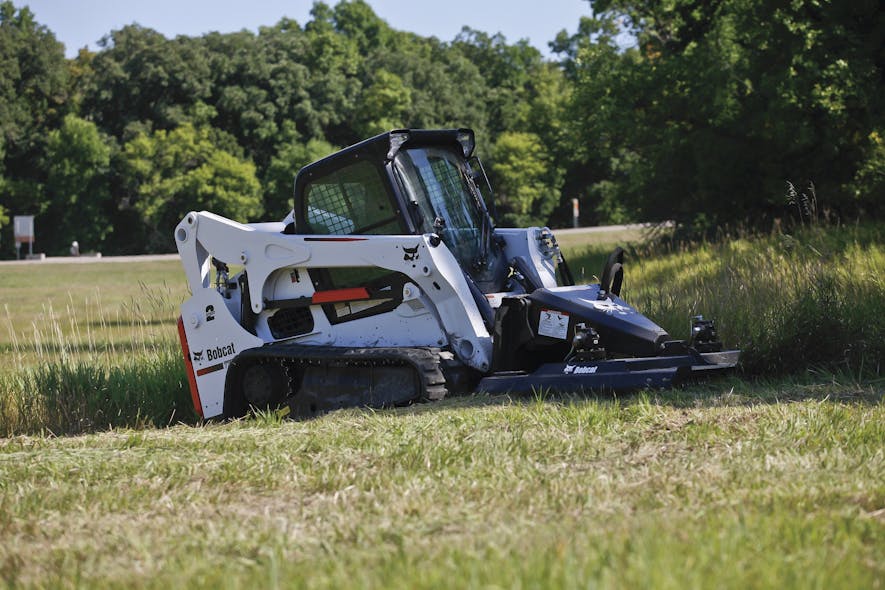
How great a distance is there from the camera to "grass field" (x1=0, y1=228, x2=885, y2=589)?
12.5ft

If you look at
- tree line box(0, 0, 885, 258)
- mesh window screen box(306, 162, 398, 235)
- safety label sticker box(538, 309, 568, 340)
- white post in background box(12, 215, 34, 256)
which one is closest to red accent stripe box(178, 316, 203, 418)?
mesh window screen box(306, 162, 398, 235)

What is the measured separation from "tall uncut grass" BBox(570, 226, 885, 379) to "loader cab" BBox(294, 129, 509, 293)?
2.07 m

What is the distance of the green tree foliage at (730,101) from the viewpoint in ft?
58.1

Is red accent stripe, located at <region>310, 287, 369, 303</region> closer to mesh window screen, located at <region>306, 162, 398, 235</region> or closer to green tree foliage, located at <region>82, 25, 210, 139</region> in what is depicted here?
mesh window screen, located at <region>306, 162, 398, 235</region>

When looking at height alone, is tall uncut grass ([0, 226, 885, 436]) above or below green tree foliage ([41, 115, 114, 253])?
below

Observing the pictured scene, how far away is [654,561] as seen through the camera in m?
3.63

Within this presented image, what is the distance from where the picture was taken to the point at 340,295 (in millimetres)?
8758

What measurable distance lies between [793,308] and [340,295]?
354 centimetres

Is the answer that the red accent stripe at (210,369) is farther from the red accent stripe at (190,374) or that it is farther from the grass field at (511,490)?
the grass field at (511,490)

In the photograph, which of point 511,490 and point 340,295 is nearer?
point 511,490

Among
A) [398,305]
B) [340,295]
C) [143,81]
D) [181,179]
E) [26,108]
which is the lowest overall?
[398,305]

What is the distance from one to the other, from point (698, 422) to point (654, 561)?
113 inches

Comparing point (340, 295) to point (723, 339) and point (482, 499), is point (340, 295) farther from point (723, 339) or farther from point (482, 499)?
point (482, 499)

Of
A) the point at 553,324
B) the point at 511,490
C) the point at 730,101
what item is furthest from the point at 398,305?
the point at 730,101
